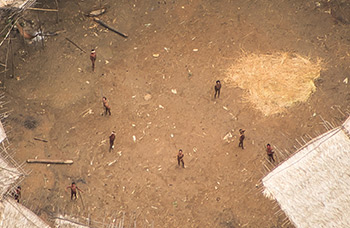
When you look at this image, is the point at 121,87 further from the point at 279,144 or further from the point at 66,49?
the point at 279,144

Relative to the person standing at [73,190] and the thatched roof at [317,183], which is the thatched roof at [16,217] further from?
the thatched roof at [317,183]

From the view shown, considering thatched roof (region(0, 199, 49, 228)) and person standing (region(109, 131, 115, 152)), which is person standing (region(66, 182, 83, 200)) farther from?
thatched roof (region(0, 199, 49, 228))

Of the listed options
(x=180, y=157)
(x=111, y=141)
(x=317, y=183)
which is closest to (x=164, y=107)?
(x=111, y=141)

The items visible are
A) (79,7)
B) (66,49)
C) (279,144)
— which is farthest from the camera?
(79,7)

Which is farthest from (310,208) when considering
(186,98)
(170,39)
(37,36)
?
(37,36)

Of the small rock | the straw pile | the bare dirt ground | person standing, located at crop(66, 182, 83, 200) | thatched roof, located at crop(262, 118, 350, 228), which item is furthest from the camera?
the small rock

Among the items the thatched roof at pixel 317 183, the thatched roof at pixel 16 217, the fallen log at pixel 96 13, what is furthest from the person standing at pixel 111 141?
the fallen log at pixel 96 13

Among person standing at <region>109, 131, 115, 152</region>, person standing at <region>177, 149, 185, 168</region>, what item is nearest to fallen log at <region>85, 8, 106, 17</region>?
person standing at <region>109, 131, 115, 152</region>
